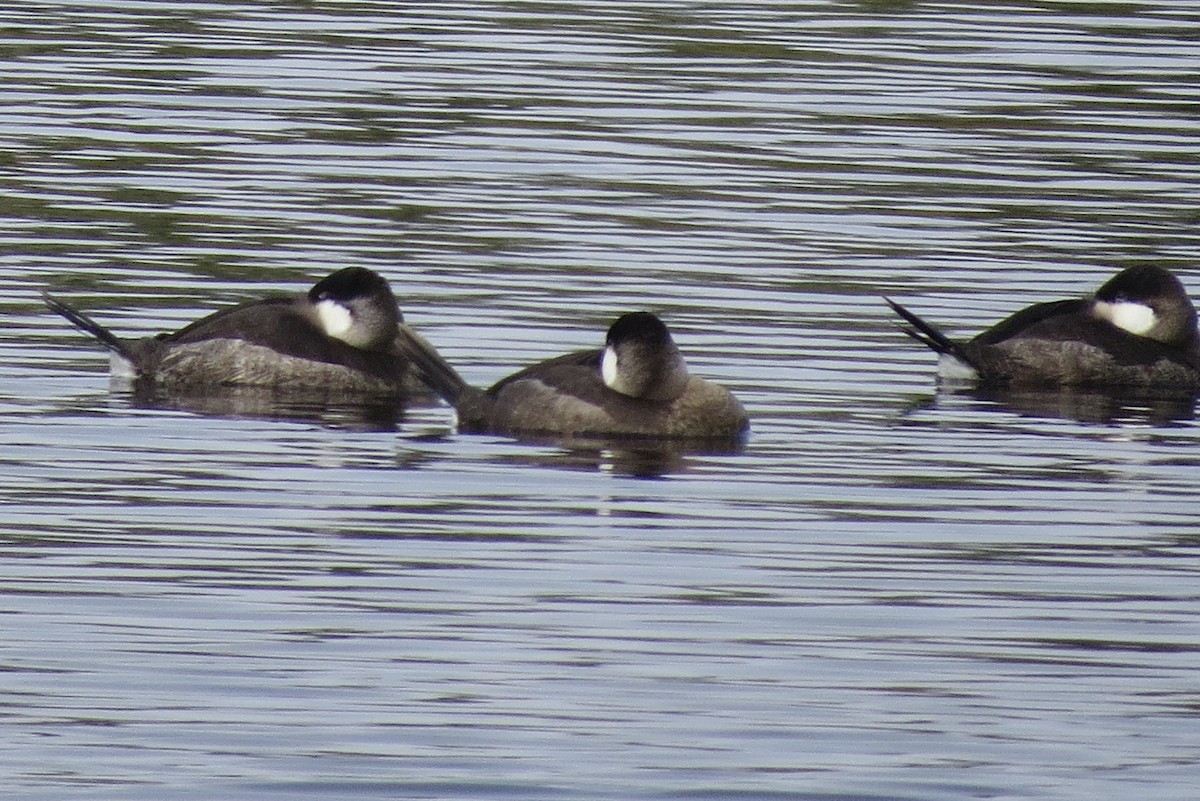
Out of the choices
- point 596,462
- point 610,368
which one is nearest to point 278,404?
point 610,368

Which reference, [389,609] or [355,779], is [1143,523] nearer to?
[389,609]

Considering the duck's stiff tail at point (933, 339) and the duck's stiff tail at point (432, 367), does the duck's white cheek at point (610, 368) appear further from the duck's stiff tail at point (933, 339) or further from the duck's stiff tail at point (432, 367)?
the duck's stiff tail at point (933, 339)

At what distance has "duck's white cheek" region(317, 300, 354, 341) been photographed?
50.8 ft

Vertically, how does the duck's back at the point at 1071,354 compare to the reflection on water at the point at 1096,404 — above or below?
above

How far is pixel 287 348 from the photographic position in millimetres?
15367

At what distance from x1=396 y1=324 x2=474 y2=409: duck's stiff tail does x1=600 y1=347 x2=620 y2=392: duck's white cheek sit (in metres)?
0.70

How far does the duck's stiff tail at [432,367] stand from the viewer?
14.5 meters

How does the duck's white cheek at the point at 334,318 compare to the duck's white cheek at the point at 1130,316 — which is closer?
the duck's white cheek at the point at 334,318

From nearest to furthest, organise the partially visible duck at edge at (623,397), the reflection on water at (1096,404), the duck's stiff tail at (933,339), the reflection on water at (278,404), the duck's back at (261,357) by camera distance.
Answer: the partially visible duck at edge at (623,397), the reflection on water at (278,404), the reflection on water at (1096,404), the duck's back at (261,357), the duck's stiff tail at (933,339)

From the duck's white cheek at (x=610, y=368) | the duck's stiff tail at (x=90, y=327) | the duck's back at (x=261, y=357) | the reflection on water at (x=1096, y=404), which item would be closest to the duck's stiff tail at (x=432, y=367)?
the duck's back at (x=261, y=357)

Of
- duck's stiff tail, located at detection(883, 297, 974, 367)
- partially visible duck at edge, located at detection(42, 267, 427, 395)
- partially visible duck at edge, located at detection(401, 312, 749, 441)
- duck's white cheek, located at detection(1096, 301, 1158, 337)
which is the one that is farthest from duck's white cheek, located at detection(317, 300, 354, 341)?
duck's white cheek, located at detection(1096, 301, 1158, 337)

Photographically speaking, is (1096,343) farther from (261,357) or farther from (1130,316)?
(261,357)

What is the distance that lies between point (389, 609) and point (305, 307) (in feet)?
18.5

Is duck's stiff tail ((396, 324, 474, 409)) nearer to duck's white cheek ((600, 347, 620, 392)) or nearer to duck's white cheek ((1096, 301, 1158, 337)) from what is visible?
duck's white cheek ((600, 347, 620, 392))
